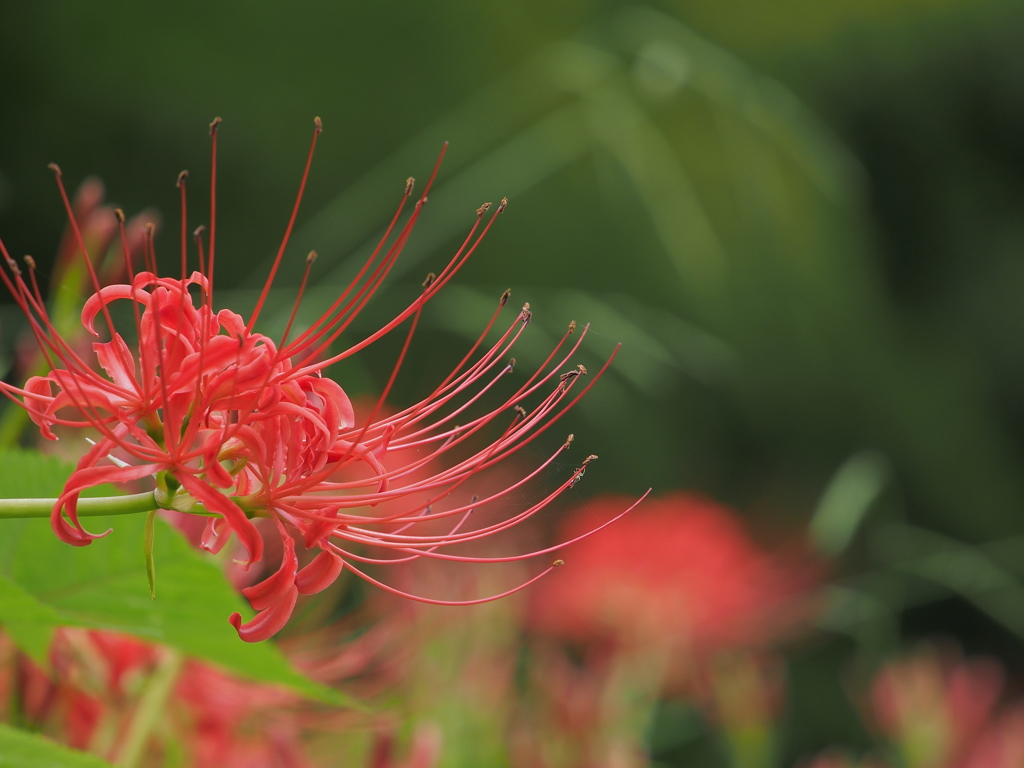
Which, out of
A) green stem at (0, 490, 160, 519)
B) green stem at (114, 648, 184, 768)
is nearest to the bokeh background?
green stem at (114, 648, 184, 768)

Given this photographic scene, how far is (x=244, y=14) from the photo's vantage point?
2.30 m

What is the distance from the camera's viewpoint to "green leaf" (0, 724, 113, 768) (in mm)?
323

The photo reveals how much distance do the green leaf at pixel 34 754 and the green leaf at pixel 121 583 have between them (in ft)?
0.25

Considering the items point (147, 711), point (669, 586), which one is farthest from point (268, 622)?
point (669, 586)

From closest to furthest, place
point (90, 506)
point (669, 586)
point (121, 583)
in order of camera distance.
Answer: point (90, 506) < point (121, 583) < point (669, 586)

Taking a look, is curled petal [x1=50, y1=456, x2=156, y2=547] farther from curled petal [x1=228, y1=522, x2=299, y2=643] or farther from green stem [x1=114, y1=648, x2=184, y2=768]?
green stem [x1=114, y1=648, x2=184, y2=768]

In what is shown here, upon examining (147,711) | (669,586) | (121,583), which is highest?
(121,583)

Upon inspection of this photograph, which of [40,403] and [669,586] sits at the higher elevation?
[40,403]

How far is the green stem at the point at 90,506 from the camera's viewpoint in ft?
0.93

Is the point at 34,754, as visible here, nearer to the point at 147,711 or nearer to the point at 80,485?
the point at 80,485

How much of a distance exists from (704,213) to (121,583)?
9.38 ft

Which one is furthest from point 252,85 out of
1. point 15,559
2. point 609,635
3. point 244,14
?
point 15,559

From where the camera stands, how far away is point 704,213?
122 inches

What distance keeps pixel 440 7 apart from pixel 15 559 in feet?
8.10
